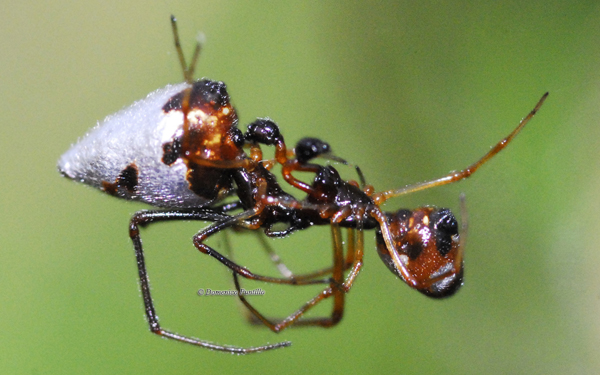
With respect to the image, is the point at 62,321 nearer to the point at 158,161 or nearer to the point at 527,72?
the point at 158,161

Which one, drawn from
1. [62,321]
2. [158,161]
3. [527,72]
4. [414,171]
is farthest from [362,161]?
[62,321]

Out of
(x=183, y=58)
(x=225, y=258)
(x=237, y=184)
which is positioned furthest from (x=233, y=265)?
(x=183, y=58)

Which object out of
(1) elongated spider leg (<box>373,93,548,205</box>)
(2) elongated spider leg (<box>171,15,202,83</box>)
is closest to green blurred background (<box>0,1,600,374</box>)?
(1) elongated spider leg (<box>373,93,548,205</box>)

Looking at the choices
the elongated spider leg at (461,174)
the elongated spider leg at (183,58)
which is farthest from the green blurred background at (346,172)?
the elongated spider leg at (183,58)

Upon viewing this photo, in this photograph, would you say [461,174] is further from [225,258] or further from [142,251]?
[142,251]

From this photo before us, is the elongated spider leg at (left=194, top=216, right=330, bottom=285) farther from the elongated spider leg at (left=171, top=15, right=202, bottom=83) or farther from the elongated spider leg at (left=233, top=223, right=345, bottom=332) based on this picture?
the elongated spider leg at (left=171, top=15, right=202, bottom=83)
